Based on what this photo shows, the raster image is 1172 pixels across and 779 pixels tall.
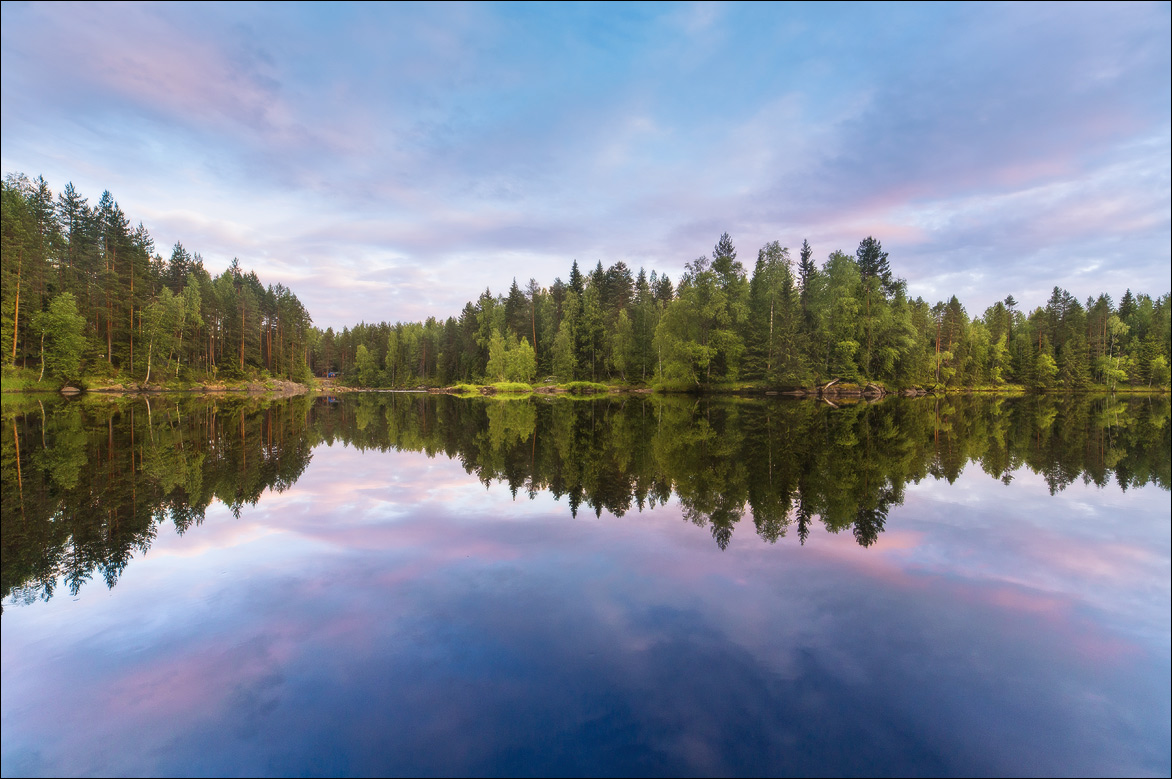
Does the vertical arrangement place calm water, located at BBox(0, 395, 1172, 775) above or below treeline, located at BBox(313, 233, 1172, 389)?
below

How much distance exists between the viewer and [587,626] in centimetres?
552

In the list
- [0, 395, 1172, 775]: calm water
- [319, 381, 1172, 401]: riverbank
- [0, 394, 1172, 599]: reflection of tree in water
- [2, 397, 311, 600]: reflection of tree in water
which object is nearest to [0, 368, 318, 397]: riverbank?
[319, 381, 1172, 401]: riverbank

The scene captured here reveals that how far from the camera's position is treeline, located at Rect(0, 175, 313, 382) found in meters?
49.2

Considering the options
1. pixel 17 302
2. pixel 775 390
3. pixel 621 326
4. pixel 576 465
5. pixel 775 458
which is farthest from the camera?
pixel 621 326

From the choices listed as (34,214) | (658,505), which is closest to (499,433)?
(658,505)

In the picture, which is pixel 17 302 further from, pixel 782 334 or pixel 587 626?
pixel 782 334

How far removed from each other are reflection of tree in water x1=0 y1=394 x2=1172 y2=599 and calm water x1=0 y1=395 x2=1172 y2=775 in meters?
0.12

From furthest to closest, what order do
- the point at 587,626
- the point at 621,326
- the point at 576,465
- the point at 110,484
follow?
the point at 621,326
the point at 576,465
the point at 110,484
the point at 587,626

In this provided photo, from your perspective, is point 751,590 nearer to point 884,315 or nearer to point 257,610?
point 257,610

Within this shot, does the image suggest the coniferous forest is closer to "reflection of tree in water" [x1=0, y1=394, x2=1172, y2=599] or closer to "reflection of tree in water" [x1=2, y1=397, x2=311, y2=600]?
"reflection of tree in water" [x1=0, y1=394, x2=1172, y2=599]

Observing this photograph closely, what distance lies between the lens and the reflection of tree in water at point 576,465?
29.2 feet

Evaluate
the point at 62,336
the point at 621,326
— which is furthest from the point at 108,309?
the point at 621,326

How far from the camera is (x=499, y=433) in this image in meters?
23.8

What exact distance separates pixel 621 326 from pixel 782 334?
25.3 metres
